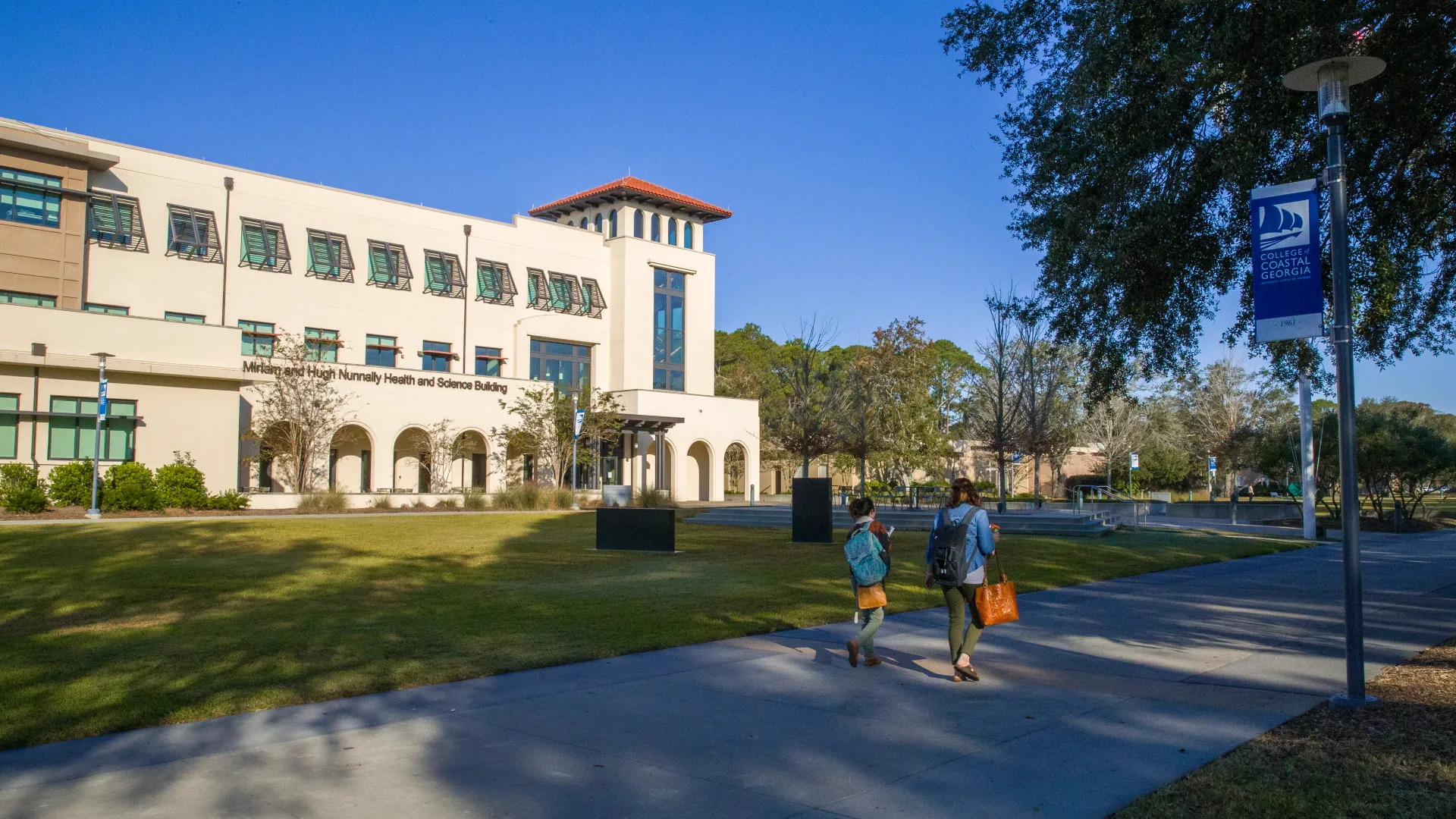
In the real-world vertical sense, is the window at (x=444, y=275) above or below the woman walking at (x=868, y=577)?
above

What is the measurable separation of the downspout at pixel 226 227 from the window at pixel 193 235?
0.25 metres

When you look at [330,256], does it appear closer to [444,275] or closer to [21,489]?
[444,275]

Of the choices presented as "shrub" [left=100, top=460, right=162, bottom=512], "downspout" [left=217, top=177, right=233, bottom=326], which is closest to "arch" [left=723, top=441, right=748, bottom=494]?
"downspout" [left=217, top=177, right=233, bottom=326]

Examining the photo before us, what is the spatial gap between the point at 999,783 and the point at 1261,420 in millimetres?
62920

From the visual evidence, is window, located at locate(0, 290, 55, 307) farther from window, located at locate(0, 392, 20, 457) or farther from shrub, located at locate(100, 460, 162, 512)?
shrub, located at locate(100, 460, 162, 512)

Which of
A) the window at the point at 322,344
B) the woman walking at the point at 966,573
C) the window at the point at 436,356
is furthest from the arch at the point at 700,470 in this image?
the woman walking at the point at 966,573

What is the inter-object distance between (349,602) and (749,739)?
8701 millimetres

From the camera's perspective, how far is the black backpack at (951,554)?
8.52m

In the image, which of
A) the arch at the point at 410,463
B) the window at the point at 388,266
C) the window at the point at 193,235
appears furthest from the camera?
the window at the point at 388,266

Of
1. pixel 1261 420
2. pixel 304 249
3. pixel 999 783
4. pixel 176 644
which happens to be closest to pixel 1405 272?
pixel 999 783

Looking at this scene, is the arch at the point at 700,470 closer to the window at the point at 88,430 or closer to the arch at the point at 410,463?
the arch at the point at 410,463

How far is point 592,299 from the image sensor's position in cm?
4991

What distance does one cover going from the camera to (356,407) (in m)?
39.4

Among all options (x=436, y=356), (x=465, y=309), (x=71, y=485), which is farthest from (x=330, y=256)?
(x=71, y=485)
